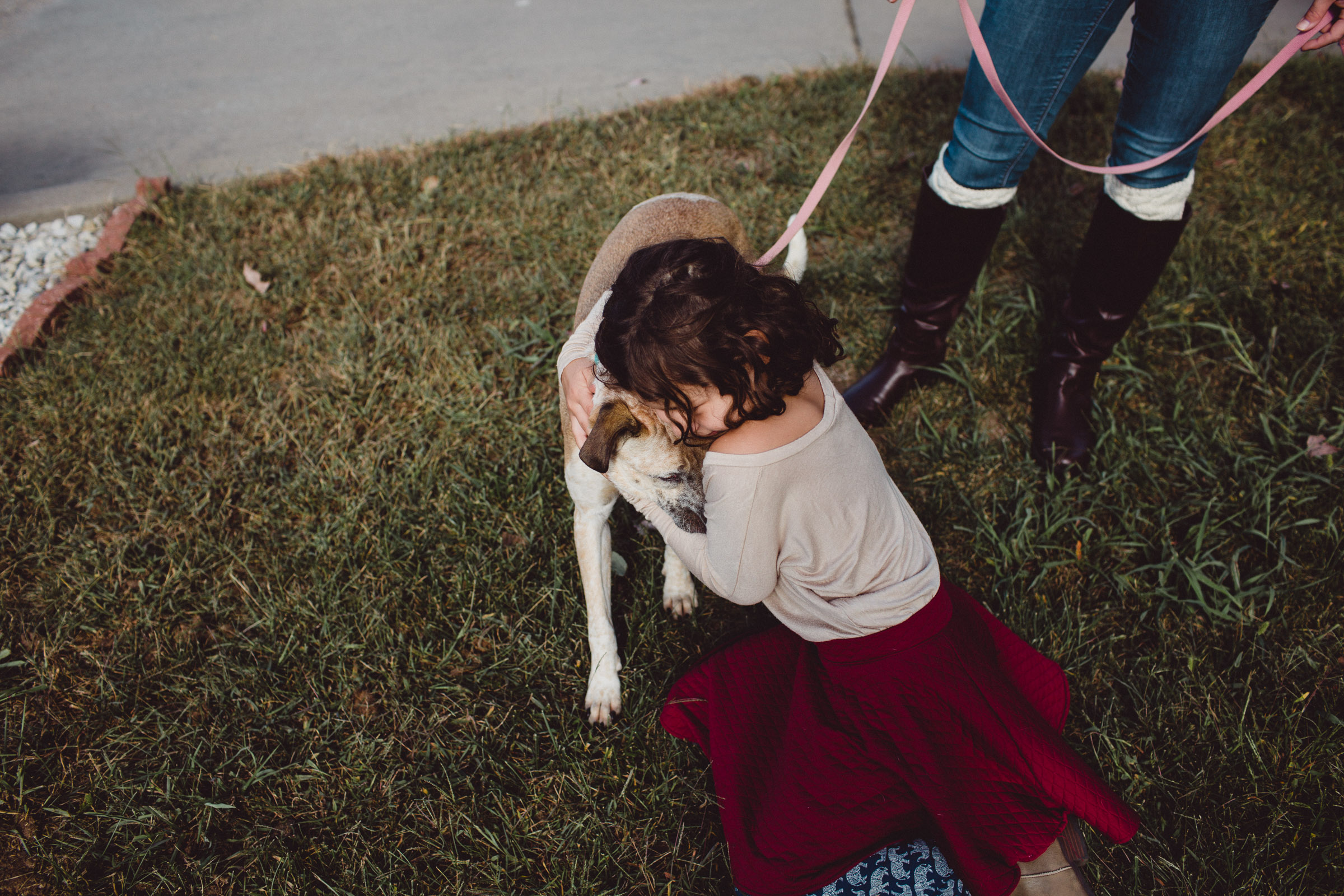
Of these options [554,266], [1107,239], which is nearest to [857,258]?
A: [1107,239]

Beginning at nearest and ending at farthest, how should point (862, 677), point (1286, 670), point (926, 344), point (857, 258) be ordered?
1. point (862, 677)
2. point (1286, 670)
3. point (926, 344)
4. point (857, 258)

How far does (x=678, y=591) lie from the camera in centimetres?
263

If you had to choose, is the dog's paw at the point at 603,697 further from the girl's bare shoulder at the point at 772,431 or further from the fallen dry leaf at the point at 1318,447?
the fallen dry leaf at the point at 1318,447

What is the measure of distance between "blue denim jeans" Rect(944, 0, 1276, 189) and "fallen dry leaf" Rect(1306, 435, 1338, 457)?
1.21m

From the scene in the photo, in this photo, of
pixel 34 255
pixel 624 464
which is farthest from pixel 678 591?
pixel 34 255

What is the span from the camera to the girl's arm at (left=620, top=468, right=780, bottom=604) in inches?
66.6

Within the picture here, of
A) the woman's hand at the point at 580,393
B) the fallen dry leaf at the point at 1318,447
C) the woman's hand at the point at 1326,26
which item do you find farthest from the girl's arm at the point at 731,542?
the fallen dry leaf at the point at 1318,447

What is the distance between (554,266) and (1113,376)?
2573 mm

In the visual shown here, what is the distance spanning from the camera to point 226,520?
287cm

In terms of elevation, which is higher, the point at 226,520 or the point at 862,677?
the point at 862,677

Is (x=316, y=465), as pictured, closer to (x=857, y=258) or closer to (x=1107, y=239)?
(x=857, y=258)

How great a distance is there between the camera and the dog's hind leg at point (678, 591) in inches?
103

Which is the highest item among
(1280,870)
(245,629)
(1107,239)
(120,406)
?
(1107,239)

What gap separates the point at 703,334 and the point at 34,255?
4149 mm
